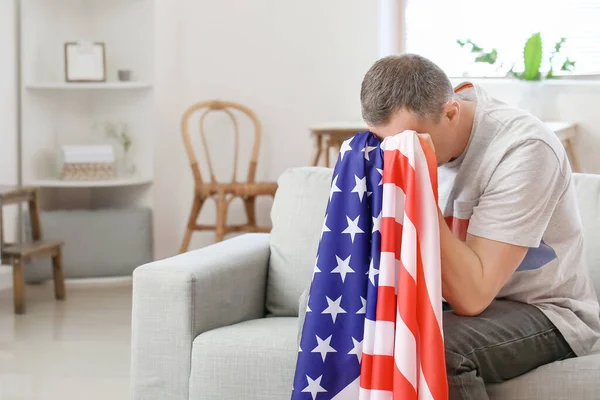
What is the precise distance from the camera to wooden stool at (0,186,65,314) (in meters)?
4.36

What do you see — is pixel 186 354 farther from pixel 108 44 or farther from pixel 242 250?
pixel 108 44

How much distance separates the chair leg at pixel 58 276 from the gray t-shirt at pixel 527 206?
9.93ft

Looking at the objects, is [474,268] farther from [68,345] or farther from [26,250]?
[26,250]

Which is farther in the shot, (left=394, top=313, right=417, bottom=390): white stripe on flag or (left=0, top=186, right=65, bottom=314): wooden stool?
(left=0, top=186, right=65, bottom=314): wooden stool

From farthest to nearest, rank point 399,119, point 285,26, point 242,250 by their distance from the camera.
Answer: point 285,26, point 242,250, point 399,119

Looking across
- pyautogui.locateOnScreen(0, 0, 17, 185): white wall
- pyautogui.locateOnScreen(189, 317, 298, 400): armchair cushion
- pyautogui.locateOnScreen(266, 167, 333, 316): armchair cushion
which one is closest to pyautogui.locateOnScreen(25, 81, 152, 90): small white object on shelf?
pyautogui.locateOnScreen(0, 0, 17, 185): white wall

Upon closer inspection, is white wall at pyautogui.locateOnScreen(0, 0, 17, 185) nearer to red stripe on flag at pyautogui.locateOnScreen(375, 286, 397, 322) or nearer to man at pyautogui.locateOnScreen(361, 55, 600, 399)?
man at pyautogui.locateOnScreen(361, 55, 600, 399)

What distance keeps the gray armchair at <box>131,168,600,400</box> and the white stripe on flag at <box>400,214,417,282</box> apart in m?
0.38

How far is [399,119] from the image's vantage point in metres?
1.87

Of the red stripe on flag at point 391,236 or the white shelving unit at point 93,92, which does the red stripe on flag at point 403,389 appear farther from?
the white shelving unit at point 93,92

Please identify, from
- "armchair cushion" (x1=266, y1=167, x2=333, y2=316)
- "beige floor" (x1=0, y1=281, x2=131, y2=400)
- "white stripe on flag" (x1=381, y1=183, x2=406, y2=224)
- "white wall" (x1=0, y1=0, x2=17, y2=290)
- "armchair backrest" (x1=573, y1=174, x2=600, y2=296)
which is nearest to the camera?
"white stripe on flag" (x1=381, y1=183, x2=406, y2=224)

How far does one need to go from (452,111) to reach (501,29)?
11.6ft

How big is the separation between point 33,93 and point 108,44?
1.95ft

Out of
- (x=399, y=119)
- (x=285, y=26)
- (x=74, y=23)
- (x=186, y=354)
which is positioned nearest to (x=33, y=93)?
(x=74, y=23)
